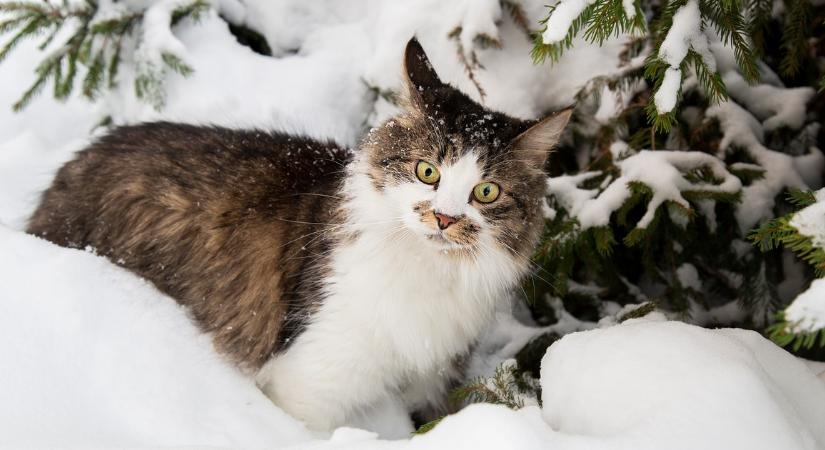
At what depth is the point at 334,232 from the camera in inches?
102

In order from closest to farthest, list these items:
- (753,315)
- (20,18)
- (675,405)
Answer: (675,405) → (753,315) → (20,18)

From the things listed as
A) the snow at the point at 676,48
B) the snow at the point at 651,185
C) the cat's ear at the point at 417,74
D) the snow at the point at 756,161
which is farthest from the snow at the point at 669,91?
the snow at the point at 756,161

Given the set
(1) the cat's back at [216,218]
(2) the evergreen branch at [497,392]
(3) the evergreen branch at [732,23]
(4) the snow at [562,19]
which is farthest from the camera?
(1) the cat's back at [216,218]

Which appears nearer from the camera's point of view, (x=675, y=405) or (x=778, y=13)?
(x=675, y=405)

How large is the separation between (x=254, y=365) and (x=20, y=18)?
2.39 metres

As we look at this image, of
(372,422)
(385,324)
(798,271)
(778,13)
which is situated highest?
(778,13)

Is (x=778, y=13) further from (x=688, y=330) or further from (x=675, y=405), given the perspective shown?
(x=675, y=405)

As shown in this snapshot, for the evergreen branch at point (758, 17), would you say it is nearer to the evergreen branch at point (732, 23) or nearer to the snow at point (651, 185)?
the snow at point (651, 185)

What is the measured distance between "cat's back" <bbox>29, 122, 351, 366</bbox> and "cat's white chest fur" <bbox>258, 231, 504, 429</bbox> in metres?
0.12

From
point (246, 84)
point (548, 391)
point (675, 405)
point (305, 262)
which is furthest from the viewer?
point (246, 84)

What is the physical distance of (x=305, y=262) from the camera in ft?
8.80

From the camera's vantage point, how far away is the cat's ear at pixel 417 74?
2477 millimetres

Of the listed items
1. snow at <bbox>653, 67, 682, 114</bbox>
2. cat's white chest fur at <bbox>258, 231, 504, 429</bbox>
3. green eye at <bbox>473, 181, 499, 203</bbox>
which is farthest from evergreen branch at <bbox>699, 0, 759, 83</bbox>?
cat's white chest fur at <bbox>258, 231, 504, 429</bbox>

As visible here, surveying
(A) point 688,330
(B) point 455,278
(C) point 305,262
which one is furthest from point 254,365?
(A) point 688,330
